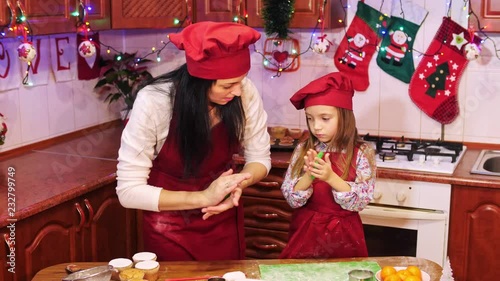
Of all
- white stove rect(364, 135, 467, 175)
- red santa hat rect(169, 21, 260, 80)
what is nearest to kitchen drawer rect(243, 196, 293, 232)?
white stove rect(364, 135, 467, 175)

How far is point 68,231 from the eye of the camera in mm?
2615

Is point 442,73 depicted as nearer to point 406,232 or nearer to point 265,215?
point 406,232

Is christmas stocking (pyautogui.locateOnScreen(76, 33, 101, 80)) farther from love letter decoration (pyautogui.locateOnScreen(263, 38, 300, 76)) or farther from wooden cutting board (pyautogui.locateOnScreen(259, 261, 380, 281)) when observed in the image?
wooden cutting board (pyautogui.locateOnScreen(259, 261, 380, 281))

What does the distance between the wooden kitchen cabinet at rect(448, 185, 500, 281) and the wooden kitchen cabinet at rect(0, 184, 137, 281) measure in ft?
4.59

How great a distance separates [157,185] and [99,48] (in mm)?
1533

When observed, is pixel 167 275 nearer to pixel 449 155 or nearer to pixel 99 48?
pixel 449 155

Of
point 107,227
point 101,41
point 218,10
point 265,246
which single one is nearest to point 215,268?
point 107,227

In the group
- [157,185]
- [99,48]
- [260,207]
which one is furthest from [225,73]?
[99,48]

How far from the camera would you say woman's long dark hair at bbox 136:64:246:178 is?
2.05 metres

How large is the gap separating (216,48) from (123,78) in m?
1.75

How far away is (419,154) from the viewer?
304 cm

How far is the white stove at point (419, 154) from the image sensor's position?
2891mm

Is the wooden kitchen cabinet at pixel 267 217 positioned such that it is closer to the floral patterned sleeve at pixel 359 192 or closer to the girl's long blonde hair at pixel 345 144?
the girl's long blonde hair at pixel 345 144

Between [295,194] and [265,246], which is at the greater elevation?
[295,194]
